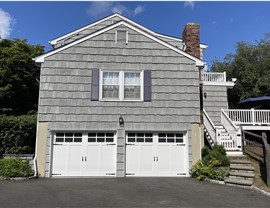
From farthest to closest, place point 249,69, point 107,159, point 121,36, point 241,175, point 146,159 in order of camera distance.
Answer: point 249,69
point 121,36
point 146,159
point 107,159
point 241,175

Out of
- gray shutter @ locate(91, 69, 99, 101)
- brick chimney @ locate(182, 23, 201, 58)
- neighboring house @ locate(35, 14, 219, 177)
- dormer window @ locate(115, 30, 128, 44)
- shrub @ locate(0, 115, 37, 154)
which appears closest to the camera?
neighboring house @ locate(35, 14, 219, 177)

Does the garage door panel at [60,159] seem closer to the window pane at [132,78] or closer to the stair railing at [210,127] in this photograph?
the window pane at [132,78]

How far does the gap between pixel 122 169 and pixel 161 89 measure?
12.3 ft

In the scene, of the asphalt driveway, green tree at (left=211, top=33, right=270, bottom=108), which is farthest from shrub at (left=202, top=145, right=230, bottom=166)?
green tree at (left=211, top=33, right=270, bottom=108)

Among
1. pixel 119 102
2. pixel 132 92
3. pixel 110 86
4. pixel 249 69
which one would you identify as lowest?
pixel 119 102

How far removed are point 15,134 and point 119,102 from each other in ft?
17.0

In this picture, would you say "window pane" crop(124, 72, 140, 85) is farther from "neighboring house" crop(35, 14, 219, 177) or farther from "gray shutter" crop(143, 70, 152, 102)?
"gray shutter" crop(143, 70, 152, 102)

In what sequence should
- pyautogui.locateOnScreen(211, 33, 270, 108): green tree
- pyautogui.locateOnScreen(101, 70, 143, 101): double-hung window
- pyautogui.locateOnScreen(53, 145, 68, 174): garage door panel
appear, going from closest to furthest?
pyautogui.locateOnScreen(53, 145, 68, 174): garage door panel < pyautogui.locateOnScreen(101, 70, 143, 101): double-hung window < pyautogui.locateOnScreen(211, 33, 270, 108): green tree

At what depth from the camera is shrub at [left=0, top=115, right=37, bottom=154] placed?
480 inches

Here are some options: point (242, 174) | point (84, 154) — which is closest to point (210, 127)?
point (242, 174)

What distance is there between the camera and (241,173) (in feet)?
31.0

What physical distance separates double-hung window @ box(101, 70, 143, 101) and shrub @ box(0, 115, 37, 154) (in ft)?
13.4

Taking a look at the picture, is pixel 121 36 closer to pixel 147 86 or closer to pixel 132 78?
pixel 132 78

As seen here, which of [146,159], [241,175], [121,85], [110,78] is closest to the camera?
[241,175]
